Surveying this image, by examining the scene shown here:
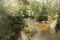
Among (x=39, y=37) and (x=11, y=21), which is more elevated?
(x=11, y=21)

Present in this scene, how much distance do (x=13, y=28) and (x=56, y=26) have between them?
4.41 ft

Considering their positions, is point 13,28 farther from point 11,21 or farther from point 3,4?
point 3,4

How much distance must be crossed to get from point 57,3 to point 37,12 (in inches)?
34.9

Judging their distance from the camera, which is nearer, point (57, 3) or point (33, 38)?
point (57, 3)

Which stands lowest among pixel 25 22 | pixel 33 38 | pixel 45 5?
pixel 33 38

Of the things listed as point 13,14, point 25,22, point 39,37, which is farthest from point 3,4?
point 39,37

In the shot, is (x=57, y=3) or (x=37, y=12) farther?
(x=37, y=12)

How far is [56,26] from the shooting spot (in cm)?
659

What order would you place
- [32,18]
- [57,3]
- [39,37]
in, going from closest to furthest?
1. [57,3]
2. [39,37]
3. [32,18]

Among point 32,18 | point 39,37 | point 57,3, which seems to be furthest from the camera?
point 32,18

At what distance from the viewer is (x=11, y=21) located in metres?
6.65

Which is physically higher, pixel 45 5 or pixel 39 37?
pixel 45 5

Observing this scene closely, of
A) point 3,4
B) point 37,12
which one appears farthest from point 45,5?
point 3,4

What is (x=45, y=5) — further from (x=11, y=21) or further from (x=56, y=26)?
(x=11, y=21)
